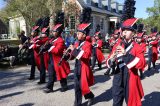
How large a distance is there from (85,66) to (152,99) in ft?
7.04

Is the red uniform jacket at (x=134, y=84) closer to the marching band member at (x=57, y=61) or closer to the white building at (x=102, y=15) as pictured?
the marching band member at (x=57, y=61)

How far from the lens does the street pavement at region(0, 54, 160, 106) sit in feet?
25.4

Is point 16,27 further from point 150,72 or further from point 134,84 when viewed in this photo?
point 134,84

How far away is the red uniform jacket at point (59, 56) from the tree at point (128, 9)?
240cm

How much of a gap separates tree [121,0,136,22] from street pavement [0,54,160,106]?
85.9 inches

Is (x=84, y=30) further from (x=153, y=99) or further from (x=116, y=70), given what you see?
(x=153, y=99)

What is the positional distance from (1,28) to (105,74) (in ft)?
136

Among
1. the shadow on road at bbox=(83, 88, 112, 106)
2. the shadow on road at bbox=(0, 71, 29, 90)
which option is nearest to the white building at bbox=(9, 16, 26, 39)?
the shadow on road at bbox=(0, 71, 29, 90)

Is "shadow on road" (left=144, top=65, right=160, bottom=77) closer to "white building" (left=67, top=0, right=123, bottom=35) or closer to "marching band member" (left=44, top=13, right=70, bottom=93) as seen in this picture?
"marching band member" (left=44, top=13, right=70, bottom=93)

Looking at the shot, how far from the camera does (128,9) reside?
6762 millimetres

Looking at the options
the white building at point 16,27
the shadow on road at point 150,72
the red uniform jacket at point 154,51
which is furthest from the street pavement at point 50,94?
the white building at point 16,27

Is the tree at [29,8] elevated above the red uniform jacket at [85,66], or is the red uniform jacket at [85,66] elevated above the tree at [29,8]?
the tree at [29,8]

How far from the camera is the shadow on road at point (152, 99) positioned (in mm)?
7670

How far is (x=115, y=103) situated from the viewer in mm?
5949
